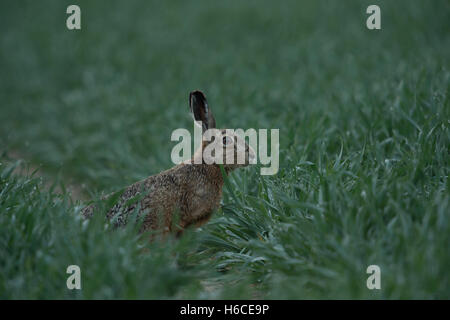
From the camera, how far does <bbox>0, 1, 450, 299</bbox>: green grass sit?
329 centimetres

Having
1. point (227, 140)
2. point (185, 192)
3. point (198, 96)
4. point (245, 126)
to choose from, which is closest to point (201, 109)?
point (198, 96)

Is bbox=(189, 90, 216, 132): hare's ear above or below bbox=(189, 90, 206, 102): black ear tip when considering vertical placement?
below

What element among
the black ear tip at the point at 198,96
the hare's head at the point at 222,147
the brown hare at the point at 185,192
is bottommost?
the brown hare at the point at 185,192

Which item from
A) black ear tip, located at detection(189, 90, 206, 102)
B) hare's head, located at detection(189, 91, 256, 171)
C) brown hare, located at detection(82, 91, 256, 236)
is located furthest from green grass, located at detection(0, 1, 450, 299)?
black ear tip, located at detection(189, 90, 206, 102)

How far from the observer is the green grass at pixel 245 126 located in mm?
3295

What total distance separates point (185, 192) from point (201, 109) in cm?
77

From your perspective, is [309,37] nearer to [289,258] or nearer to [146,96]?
[146,96]

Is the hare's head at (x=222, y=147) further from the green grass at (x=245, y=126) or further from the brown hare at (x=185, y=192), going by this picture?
the green grass at (x=245, y=126)

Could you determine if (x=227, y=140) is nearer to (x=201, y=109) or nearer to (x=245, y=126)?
(x=201, y=109)

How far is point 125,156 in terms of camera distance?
22.8 ft

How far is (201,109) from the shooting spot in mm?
4242

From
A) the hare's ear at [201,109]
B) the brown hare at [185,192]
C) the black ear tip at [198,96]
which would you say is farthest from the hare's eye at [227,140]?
the black ear tip at [198,96]

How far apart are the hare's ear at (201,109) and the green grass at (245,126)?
645 mm

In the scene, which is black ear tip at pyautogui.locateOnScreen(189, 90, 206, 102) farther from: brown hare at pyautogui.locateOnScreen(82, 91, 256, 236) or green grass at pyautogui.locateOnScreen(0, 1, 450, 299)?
green grass at pyautogui.locateOnScreen(0, 1, 450, 299)
